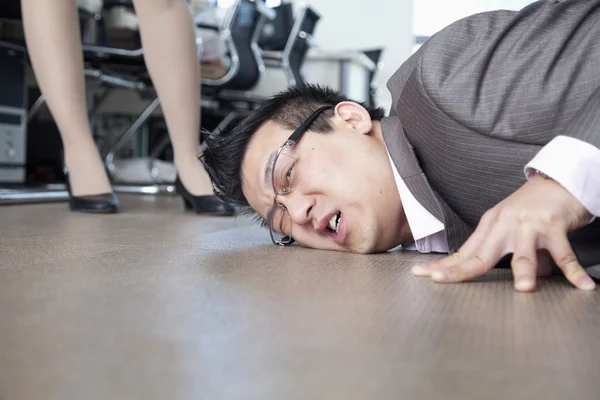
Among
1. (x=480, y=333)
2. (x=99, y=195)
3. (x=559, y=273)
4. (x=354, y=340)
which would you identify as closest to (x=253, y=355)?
(x=354, y=340)

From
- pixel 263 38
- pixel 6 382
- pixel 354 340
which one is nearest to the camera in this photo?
pixel 6 382

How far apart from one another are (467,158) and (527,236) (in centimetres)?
23

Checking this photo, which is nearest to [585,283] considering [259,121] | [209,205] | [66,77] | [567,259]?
[567,259]

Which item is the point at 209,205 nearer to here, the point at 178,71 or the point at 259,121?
the point at 178,71

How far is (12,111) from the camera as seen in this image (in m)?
3.36

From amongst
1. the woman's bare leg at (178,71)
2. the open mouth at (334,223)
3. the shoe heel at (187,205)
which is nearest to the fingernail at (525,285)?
the open mouth at (334,223)

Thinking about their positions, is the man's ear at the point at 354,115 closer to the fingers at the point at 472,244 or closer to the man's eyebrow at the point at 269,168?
the man's eyebrow at the point at 269,168

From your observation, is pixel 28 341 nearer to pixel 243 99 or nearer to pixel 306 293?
pixel 306 293

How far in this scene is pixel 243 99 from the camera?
437 cm

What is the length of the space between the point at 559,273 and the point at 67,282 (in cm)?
62

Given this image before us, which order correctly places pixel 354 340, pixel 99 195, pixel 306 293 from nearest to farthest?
pixel 354 340, pixel 306 293, pixel 99 195

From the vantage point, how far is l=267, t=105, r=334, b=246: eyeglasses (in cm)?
118

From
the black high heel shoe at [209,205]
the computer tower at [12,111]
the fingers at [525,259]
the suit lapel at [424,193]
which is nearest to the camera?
the fingers at [525,259]

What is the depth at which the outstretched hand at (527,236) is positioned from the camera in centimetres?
78
